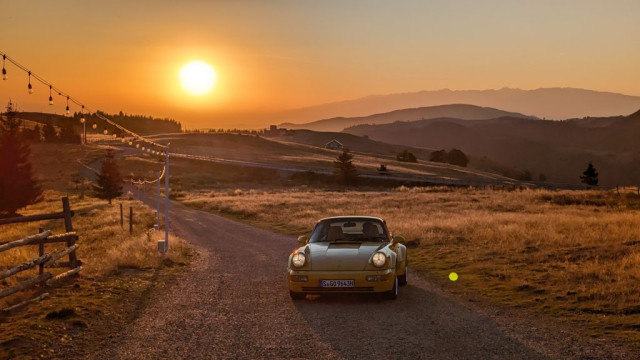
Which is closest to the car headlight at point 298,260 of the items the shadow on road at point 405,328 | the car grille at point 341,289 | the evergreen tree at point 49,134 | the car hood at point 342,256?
the car hood at point 342,256

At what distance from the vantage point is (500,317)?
11.1 metres

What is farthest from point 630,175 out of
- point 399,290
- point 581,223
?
point 399,290

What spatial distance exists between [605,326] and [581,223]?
17.5 meters

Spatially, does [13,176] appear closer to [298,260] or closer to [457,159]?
[298,260]

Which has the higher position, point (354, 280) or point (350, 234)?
point (350, 234)

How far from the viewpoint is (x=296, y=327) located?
10.2 meters

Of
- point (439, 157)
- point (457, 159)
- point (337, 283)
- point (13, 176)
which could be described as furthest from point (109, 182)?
point (439, 157)

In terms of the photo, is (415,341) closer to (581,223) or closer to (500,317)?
(500,317)

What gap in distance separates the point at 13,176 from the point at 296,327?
5234 cm

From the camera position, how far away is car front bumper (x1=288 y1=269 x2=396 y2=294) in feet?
38.9

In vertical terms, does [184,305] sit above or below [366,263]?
below

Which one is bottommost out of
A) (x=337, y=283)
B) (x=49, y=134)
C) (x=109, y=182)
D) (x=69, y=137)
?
(x=109, y=182)

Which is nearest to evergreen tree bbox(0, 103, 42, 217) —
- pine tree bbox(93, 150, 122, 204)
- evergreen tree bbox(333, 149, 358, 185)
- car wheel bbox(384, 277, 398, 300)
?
pine tree bbox(93, 150, 122, 204)

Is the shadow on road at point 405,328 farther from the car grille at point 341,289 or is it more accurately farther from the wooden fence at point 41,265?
the wooden fence at point 41,265
